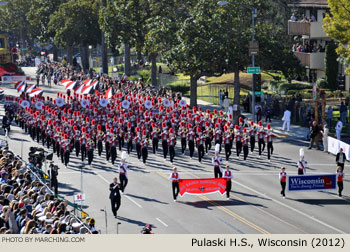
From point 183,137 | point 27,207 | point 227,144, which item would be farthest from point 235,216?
point 183,137

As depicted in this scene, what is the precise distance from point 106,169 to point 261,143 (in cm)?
794

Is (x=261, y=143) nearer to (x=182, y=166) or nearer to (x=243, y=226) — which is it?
(x=182, y=166)

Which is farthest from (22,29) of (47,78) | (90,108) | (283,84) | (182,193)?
(182,193)

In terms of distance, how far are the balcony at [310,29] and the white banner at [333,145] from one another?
21.9 m

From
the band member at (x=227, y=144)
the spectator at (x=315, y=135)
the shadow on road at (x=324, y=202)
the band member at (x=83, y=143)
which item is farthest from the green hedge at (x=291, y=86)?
the shadow on road at (x=324, y=202)

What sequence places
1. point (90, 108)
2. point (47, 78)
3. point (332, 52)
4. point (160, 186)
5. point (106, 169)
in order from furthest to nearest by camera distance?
point (47, 78) < point (332, 52) < point (90, 108) < point (106, 169) < point (160, 186)

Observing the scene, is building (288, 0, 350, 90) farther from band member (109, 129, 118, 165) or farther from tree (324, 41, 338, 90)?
band member (109, 129, 118, 165)

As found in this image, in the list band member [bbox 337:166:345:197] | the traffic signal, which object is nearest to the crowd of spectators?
band member [bbox 337:166:345:197]

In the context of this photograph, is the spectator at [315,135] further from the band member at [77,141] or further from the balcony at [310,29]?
the balcony at [310,29]

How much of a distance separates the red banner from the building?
101 ft

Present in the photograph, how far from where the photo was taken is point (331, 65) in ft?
188

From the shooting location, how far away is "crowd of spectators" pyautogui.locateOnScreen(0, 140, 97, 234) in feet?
62.6

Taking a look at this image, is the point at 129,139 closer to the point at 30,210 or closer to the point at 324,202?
the point at 324,202

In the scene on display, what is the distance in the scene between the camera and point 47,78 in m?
73.9
